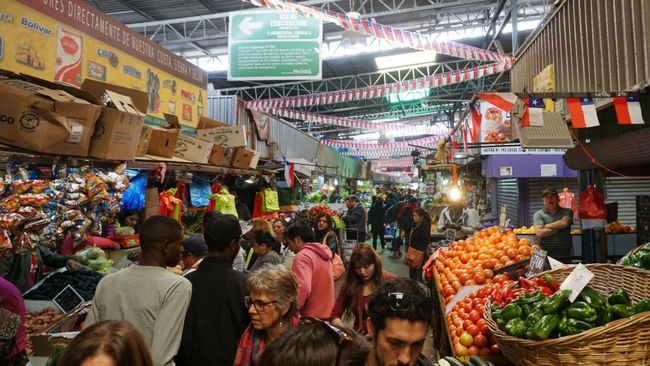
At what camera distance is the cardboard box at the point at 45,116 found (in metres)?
3.24

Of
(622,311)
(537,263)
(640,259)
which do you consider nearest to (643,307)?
(622,311)

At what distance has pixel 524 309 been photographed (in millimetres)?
2453

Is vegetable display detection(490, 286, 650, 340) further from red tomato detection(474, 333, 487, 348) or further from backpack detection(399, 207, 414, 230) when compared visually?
backpack detection(399, 207, 414, 230)

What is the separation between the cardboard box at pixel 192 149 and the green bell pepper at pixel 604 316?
5129 mm

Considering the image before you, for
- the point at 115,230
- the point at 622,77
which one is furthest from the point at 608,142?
the point at 115,230

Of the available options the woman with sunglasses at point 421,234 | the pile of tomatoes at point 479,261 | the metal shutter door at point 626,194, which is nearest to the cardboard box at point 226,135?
the woman with sunglasses at point 421,234

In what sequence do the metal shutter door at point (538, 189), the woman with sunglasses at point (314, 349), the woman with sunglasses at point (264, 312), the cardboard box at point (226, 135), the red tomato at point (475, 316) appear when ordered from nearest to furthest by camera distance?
the woman with sunglasses at point (314, 349), the woman with sunglasses at point (264, 312), the red tomato at point (475, 316), the cardboard box at point (226, 135), the metal shutter door at point (538, 189)

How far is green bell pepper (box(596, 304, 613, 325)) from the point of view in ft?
7.16

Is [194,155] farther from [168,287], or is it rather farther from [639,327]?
[639,327]

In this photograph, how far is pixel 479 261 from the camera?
14.1ft

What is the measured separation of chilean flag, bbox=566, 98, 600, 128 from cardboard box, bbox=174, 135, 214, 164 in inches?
180

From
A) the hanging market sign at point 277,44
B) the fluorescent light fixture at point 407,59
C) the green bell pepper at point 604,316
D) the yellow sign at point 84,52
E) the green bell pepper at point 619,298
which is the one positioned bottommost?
the green bell pepper at point 604,316

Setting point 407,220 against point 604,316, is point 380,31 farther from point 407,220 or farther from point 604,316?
point 604,316

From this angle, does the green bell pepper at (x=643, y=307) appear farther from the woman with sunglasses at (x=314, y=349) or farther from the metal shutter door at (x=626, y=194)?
the metal shutter door at (x=626, y=194)
